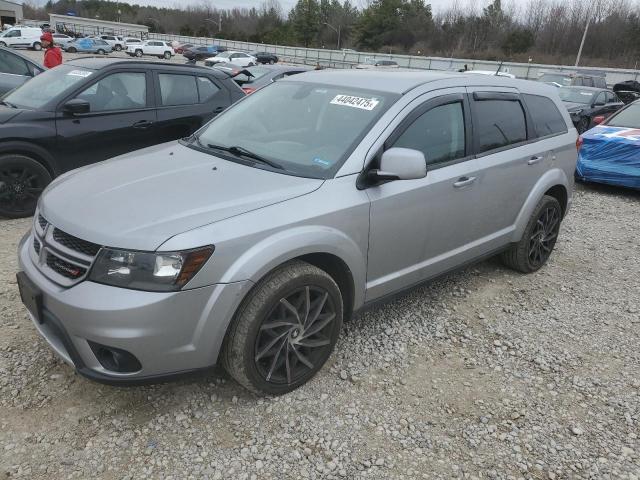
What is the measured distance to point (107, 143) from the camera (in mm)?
5676

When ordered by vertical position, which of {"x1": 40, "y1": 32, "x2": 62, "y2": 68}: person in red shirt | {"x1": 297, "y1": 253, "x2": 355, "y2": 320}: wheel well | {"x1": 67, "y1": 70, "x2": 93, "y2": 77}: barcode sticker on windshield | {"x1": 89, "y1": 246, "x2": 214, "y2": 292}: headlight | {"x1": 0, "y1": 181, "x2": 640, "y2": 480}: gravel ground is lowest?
{"x1": 0, "y1": 181, "x2": 640, "y2": 480}: gravel ground

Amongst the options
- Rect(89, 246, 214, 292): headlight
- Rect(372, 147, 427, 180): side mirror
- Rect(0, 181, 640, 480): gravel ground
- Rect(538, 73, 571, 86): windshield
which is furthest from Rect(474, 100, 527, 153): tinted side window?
Rect(538, 73, 571, 86): windshield

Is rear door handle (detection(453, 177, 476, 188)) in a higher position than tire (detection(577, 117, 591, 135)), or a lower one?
higher

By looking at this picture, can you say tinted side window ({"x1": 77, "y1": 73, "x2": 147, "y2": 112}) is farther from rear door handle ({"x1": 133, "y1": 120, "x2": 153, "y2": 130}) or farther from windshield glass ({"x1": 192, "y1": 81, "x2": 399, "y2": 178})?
windshield glass ({"x1": 192, "y1": 81, "x2": 399, "y2": 178})

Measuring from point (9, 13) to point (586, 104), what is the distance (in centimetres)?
8666

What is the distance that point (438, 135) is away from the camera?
3465mm

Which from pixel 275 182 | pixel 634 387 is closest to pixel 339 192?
pixel 275 182

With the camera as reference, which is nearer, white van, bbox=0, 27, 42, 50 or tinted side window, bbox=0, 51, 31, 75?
tinted side window, bbox=0, 51, 31, 75

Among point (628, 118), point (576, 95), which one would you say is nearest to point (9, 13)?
point (576, 95)

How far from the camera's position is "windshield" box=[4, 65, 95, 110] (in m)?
5.56

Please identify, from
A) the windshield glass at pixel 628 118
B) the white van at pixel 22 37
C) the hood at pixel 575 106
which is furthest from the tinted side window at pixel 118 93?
the white van at pixel 22 37

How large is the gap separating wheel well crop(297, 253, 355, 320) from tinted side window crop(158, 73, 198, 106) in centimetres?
414

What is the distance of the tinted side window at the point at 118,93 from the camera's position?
5.69 meters

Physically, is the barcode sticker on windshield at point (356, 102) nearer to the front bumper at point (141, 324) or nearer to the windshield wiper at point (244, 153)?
the windshield wiper at point (244, 153)
